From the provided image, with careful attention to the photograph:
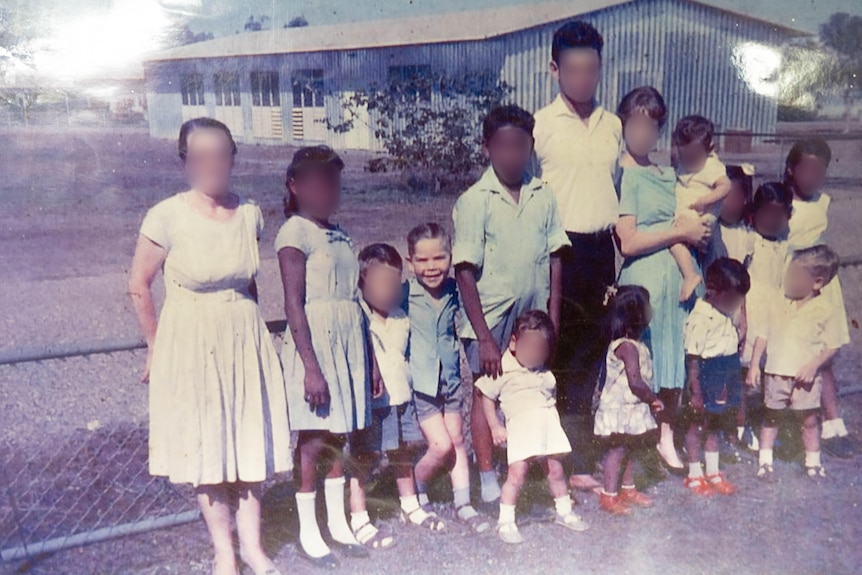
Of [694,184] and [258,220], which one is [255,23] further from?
[694,184]

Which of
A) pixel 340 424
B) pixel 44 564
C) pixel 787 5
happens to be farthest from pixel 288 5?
pixel 44 564

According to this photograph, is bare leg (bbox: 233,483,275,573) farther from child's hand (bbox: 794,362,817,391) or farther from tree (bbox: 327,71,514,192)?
child's hand (bbox: 794,362,817,391)

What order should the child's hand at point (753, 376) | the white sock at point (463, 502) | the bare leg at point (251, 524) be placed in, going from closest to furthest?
1. the bare leg at point (251, 524)
2. the white sock at point (463, 502)
3. the child's hand at point (753, 376)

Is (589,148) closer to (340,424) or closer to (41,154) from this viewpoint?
(340,424)

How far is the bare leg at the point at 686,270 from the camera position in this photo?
3125 mm

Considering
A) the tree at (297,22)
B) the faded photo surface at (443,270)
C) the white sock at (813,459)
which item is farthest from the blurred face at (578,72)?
the white sock at (813,459)

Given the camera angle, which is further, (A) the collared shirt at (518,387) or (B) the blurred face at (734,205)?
(B) the blurred face at (734,205)

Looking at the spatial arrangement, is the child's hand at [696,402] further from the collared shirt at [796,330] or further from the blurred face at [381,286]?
the blurred face at [381,286]

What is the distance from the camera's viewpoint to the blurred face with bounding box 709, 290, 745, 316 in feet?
10.2

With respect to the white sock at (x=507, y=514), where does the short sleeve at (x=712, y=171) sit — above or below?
above

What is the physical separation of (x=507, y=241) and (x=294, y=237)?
2.52 feet

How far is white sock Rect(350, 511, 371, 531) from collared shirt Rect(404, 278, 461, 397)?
48cm

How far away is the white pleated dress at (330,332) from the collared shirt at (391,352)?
0.33 feet

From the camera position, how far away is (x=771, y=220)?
3.29m
